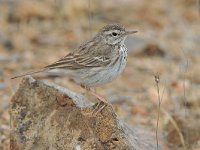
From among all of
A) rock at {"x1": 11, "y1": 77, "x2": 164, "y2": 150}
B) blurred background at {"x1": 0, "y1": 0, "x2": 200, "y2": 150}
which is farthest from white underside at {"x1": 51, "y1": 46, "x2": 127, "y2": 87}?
blurred background at {"x1": 0, "y1": 0, "x2": 200, "y2": 150}

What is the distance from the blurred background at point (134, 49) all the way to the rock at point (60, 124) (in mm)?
937

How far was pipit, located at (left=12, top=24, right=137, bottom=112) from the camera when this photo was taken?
7402 millimetres

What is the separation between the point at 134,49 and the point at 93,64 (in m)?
4.60

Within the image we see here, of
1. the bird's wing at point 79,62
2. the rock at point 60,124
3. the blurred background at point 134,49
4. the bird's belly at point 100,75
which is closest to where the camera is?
the rock at point 60,124

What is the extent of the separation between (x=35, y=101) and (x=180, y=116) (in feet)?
7.28

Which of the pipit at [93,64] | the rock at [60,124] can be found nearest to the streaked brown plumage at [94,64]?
the pipit at [93,64]

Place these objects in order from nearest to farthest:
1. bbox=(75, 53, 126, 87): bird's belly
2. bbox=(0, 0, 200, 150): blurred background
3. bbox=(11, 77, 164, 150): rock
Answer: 1. bbox=(11, 77, 164, 150): rock
2. bbox=(75, 53, 126, 87): bird's belly
3. bbox=(0, 0, 200, 150): blurred background

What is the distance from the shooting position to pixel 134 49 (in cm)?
1208

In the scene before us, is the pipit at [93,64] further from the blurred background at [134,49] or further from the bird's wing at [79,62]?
the blurred background at [134,49]

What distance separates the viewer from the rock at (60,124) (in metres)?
6.57

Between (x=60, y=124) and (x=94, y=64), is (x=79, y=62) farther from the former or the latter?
(x=60, y=124)

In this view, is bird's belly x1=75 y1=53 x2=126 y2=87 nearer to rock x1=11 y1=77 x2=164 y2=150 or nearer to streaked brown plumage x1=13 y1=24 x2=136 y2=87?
streaked brown plumage x1=13 y1=24 x2=136 y2=87

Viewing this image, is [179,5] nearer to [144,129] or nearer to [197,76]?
[197,76]

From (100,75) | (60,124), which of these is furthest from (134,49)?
(60,124)
